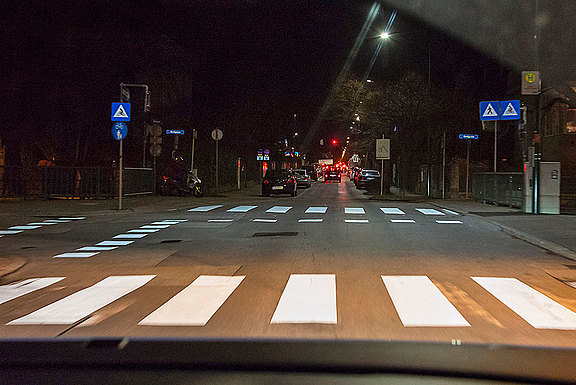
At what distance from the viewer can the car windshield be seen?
6.76 m

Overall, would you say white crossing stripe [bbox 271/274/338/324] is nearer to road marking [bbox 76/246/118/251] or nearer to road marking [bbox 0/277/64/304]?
road marking [bbox 0/277/64/304]

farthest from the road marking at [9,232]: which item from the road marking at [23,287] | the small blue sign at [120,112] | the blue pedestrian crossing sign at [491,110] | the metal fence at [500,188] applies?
the blue pedestrian crossing sign at [491,110]

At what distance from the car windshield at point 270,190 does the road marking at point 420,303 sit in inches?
2.0

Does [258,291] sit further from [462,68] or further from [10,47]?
[462,68]

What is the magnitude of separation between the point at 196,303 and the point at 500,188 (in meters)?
20.2

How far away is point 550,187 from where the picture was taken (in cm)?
2027

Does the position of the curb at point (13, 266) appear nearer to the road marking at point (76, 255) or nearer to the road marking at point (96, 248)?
the road marking at point (76, 255)

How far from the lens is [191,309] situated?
678 centimetres

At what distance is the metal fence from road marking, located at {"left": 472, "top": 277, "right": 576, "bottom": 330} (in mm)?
14244

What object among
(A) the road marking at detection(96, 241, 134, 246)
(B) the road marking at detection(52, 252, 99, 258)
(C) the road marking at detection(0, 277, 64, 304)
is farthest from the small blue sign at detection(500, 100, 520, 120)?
(C) the road marking at detection(0, 277, 64, 304)

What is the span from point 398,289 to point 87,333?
3977mm

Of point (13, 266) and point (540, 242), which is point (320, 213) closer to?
point (540, 242)

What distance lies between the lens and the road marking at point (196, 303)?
6.23m

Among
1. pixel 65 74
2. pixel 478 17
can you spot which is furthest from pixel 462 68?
pixel 65 74
